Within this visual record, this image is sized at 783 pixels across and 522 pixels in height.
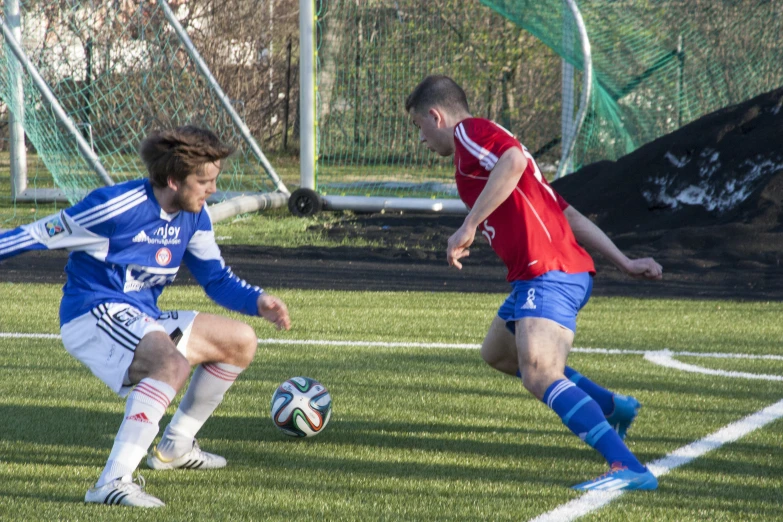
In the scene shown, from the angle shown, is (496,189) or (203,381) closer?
(496,189)

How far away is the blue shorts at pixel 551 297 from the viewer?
12.3 feet

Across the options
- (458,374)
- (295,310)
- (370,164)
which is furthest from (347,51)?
(458,374)

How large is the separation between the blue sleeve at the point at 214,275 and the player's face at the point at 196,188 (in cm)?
25

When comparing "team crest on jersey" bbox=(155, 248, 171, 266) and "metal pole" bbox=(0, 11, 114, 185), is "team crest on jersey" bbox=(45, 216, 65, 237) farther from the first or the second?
"metal pole" bbox=(0, 11, 114, 185)

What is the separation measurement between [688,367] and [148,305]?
329 cm

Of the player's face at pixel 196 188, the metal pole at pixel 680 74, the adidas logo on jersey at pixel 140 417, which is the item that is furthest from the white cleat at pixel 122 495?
the metal pole at pixel 680 74

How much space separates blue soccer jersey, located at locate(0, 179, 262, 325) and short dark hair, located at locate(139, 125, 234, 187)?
0.43ft

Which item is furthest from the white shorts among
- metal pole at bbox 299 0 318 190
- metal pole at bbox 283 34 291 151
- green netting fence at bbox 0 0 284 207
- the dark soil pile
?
metal pole at bbox 283 34 291 151

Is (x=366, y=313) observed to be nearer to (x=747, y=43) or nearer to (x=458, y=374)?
(x=458, y=374)

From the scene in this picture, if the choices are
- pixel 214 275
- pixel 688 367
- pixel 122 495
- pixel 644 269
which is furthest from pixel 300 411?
pixel 688 367

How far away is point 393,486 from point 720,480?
1.22 m

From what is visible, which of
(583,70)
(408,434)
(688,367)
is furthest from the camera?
(583,70)

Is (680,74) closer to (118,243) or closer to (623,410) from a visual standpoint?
(623,410)

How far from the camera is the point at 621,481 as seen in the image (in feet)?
11.5
